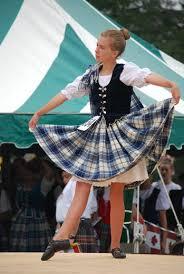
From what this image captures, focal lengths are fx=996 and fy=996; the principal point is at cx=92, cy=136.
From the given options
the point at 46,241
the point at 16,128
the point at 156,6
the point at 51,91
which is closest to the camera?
the point at 16,128

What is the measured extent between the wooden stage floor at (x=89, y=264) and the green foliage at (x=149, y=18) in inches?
527

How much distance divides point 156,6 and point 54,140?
14.5m

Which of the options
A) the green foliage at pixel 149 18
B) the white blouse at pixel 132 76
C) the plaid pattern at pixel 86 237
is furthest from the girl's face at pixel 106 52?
the green foliage at pixel 149 18

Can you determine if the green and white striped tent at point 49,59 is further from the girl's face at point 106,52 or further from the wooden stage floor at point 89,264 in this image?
the girl's face at point 106,52

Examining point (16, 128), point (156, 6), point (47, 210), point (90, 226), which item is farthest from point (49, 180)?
point (156, 6)

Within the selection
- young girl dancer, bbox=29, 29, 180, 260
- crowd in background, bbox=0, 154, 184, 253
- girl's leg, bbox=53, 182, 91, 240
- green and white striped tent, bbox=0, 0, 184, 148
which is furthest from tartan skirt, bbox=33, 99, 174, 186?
crowd in background, bbox=0, 154, 184, 253

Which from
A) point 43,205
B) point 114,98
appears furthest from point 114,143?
point 43,205

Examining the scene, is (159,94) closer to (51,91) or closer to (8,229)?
(51,91)

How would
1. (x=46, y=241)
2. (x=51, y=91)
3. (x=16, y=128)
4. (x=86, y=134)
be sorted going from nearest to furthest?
(x=86, y=134) < (x=16, y=128) < (x=51, y=91) < (x=46, y=241)

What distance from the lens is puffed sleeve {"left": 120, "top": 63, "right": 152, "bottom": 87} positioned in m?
6.08

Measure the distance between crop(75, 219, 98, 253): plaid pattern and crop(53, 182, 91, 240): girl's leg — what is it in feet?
11.1

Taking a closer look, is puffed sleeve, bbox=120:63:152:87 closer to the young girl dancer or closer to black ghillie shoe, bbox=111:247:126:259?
the young girl dancer

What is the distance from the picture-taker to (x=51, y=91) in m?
9.55

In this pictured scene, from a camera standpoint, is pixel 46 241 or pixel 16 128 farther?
pixel 46 241
